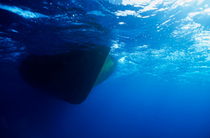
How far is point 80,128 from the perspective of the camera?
278ft

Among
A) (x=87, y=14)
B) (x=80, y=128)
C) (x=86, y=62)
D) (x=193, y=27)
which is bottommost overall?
(x=80, y=128)

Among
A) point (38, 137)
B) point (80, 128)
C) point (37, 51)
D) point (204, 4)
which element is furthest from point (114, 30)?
point (80, 128)

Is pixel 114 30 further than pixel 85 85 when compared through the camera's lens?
No

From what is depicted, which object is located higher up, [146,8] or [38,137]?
[146,8]

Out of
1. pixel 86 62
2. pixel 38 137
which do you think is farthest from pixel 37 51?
pixel 38 137

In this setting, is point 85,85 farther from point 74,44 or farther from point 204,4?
point 204,4

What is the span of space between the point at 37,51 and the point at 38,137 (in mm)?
34681

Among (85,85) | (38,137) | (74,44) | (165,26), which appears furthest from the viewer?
(38,137)

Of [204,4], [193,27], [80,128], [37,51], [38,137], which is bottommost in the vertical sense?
[80,128]

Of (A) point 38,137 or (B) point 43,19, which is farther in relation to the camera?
(A) point 38,137

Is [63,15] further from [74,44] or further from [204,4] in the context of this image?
[204,4]

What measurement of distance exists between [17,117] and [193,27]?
45.4 metres

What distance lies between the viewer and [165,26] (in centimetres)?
1125

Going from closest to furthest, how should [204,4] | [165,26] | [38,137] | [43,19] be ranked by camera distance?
[204,4] → [43,19] → [165,26] → [38,137]
